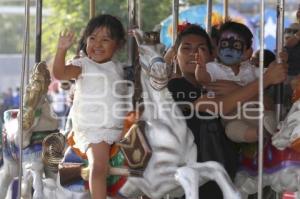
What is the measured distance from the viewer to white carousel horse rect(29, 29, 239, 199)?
3.56 metres

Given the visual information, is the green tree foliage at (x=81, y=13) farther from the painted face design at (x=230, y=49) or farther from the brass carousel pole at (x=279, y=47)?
the brass carousel pole at (x=279, y=47)

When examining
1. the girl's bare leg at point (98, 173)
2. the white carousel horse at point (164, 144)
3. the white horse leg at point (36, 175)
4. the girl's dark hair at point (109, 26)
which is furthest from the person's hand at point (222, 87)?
the white horse leg at point (36, 175)

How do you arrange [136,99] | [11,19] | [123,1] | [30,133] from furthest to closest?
[11,19]
[123,1]
[30,133]
[136,99]

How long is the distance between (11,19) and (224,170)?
69.5ft

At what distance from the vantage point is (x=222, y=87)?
12.7ft

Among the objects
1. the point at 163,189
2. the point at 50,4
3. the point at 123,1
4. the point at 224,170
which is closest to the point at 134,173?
the point at 163,189

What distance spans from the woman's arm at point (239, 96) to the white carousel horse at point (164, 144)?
0.71 feet

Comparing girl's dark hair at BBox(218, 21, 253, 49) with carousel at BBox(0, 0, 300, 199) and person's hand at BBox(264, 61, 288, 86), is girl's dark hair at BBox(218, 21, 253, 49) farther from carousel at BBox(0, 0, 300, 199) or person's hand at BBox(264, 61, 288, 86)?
person's hand at BBox(264, 61, 288, 86)

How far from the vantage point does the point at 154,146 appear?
3652 mm

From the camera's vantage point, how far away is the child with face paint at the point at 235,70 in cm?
383

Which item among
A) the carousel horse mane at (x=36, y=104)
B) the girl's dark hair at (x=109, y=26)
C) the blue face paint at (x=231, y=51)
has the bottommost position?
the carousel horse mane at (x=36, y=104)

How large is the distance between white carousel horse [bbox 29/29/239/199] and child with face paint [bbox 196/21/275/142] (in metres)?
0.29

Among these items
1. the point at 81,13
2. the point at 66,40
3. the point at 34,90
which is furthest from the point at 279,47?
the point at 81,13

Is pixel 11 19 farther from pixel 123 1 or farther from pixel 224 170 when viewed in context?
pixel 224 170
